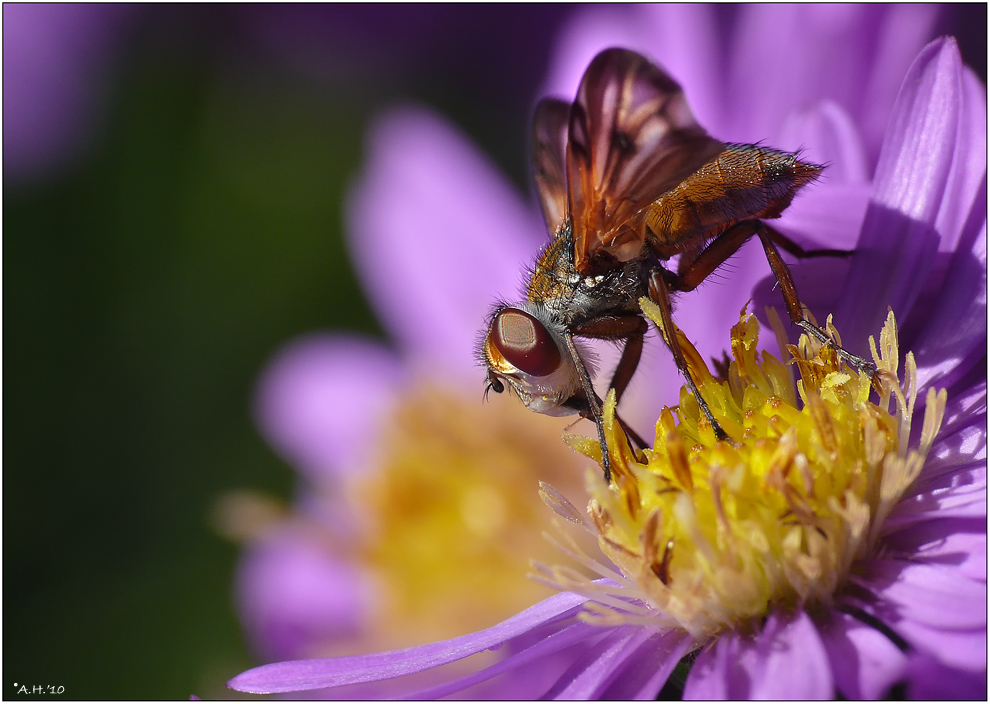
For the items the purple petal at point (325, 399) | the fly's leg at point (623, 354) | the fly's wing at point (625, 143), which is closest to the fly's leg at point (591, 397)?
the fly's leg at point (623, 354)

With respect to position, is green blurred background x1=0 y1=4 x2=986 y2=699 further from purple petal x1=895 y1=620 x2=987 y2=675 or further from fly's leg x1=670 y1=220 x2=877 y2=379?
purple petal x1=895 y1=620 x2=987 y2=675

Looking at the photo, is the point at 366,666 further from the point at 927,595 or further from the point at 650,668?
the point at 927,595

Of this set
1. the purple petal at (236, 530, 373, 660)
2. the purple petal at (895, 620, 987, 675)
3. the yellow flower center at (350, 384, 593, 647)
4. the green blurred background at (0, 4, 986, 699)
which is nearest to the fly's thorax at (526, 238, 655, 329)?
the purple petal at (895, 620, 987, 675)

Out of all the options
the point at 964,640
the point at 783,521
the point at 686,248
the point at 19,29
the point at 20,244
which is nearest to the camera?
the point at 964,640

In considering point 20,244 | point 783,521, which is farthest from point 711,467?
point 20,244

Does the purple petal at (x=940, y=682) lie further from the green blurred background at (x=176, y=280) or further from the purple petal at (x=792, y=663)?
the green blurred background at (x=176, y=280)

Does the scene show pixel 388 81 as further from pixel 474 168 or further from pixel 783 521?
pixel 783 521
